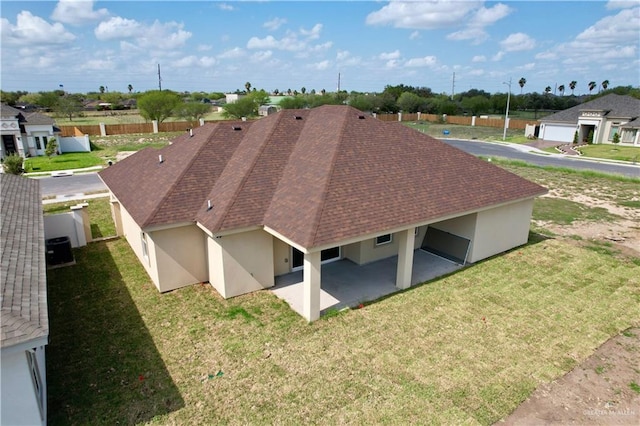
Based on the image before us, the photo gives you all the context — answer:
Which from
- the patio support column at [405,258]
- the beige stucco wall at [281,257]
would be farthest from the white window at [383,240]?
the beige stucco wall at [281,257]

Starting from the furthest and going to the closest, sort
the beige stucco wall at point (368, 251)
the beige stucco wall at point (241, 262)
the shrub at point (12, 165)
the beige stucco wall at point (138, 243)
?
the shrub at point (12, 165)
the beige stucco wall at point (368, 251)
the beige stucco wall at point (138, 243)
the beige stucco wall at point (241, 262)

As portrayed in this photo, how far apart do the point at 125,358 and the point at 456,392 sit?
815 cm

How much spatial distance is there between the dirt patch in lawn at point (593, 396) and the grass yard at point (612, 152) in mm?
39804

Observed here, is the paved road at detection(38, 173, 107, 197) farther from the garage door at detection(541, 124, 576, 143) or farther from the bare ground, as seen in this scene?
the garage door at detection(541, 124, 576, 143)

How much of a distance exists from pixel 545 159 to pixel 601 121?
17060 millimetres

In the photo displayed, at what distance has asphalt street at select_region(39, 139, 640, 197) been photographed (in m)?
27.3

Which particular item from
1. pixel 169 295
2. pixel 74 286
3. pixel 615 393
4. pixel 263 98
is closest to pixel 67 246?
pixel 74 286

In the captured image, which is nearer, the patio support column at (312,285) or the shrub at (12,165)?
the patio support column at (312,285)

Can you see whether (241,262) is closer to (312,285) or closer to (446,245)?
(312,285)

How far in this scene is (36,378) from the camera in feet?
25.3

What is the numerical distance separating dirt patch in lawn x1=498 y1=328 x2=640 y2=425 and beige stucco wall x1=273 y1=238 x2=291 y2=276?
28.0 ft

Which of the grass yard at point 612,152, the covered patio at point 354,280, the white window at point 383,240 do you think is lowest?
the covered patio at point 354,280

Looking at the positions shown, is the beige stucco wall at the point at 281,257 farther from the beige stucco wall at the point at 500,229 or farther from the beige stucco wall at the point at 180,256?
the beige stucco wall at the point at 500,229

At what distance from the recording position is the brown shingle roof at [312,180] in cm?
1214
